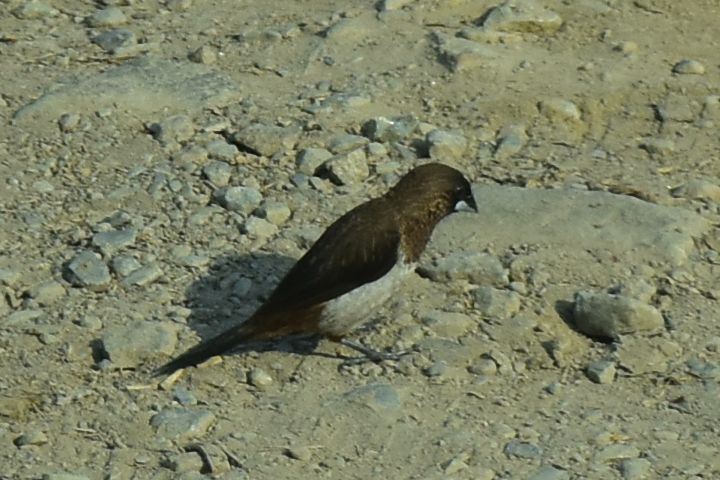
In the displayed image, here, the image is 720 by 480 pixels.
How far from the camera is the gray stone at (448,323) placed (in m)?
7.35

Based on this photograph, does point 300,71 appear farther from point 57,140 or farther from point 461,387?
point 461,387

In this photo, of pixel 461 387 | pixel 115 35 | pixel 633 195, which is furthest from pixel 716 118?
pixel 115 35

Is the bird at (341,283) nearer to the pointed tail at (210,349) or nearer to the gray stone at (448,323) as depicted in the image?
the pointed tail at (210,349)

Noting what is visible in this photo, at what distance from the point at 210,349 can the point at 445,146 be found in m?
1.92

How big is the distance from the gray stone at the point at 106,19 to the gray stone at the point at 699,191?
129 inches

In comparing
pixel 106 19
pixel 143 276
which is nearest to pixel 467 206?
pixel 143 276

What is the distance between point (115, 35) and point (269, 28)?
2.70 feet

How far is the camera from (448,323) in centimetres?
738

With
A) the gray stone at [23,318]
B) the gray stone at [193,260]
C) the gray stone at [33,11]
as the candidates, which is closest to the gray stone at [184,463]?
the gray stone at [23,318]

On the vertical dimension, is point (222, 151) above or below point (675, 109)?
below

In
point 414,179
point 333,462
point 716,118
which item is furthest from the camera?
point 716,118

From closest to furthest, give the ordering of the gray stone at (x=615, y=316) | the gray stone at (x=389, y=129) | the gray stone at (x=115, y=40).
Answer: the gray stone at (x=615, y=316) → the gray stone at (x=389, y=129) → the gray stone at (x=115, y=40)

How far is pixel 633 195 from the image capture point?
323 inches

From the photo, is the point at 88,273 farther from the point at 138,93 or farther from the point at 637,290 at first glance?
the point at 637,290
